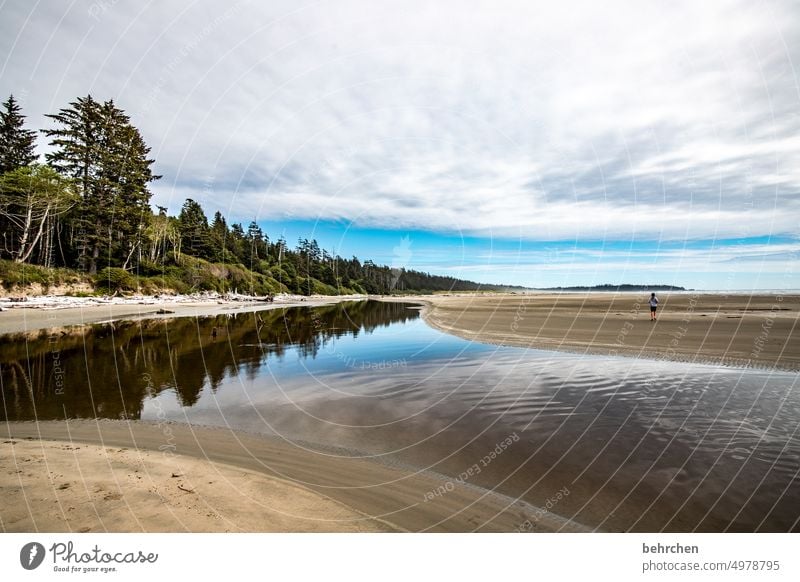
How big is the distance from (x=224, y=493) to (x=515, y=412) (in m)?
7.62

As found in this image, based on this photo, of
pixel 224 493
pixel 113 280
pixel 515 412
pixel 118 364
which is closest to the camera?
pixel 224 493

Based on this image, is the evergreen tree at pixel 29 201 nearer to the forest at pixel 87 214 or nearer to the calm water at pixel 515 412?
the forest at pixel 87 214

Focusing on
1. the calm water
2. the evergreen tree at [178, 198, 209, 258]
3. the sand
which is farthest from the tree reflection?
the evergreen tree at [178, 198, 209, 258]

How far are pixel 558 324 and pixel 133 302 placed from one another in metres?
58.3

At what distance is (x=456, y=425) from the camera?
30.4 ft

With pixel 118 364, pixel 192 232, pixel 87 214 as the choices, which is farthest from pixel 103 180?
pixel 118 364

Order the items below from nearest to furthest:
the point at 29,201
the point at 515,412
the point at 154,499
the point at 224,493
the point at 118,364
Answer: the point at 154,499
the point at 224,493
the point at 515,412
the point at 118,364
the point at 29,201

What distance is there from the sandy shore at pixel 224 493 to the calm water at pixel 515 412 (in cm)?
81

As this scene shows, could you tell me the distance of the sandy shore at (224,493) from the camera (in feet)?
15.3

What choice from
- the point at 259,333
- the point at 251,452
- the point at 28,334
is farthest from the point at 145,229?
the point at 251,452

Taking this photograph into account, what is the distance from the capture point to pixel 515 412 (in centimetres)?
1009

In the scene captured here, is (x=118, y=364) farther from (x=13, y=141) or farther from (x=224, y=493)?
(x=13, y=141)

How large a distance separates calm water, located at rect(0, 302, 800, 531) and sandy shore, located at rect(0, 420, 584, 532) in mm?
812

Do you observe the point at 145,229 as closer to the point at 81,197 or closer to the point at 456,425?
the point at 81,197
